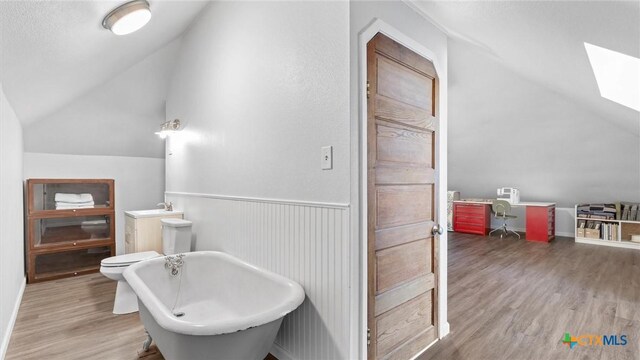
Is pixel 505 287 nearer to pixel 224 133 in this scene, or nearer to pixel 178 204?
pixel 224 133

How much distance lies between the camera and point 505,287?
130 inches

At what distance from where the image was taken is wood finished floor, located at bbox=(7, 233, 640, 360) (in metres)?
2.10

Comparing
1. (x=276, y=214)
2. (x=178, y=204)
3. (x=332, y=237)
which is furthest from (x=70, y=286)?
(x=332, y=237)

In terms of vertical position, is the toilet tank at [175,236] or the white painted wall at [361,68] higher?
the white painted wall at [361,68]

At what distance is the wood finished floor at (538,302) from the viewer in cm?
212

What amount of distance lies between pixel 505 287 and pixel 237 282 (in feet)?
9.01

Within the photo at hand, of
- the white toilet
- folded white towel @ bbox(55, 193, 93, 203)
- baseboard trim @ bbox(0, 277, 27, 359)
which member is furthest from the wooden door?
folded white towel @ bbox(55, 193, 93, 203)

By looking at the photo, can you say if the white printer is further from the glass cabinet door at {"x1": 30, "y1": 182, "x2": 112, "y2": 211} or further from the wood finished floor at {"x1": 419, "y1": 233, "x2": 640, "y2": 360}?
the glass cabinet door at {"x1": 30, "y1": 182, "x2": 112, "y2": 211}

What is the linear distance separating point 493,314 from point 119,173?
4524 mm

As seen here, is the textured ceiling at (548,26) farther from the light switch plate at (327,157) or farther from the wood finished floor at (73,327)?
the wood finished floor at (73,327)

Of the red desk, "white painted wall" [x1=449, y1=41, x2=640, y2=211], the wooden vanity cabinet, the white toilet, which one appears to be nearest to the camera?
the white toilet

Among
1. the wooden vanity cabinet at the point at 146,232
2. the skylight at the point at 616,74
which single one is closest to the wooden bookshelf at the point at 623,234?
the skylight at the point at 616,74

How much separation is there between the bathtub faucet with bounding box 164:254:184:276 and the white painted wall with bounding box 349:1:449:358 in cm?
156

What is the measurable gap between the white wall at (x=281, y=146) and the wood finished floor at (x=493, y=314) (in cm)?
90
